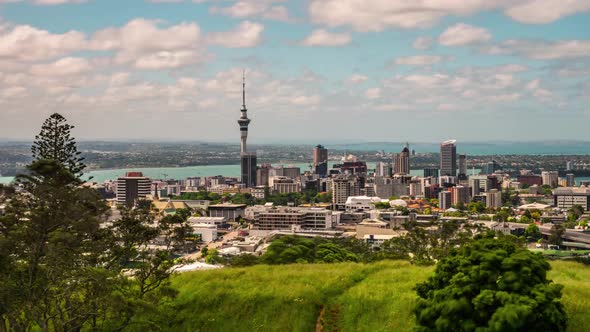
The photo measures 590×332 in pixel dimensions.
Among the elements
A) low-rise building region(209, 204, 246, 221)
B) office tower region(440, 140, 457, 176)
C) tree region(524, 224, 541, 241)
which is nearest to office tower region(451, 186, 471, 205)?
low-rise building region(209, 204, 246, 221)

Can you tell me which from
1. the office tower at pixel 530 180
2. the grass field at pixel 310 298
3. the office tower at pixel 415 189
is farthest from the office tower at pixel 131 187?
the grass field at pixel 310 298

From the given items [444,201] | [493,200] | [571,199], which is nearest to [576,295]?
[444,201]

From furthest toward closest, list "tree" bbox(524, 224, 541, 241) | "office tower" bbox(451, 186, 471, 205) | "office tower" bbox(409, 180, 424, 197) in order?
"office tower" bbox(409, 180, 424, 197) → "office tower" bbox(451, 186, 471, 205) → "tree" bbox(524, 224, 541, 241)

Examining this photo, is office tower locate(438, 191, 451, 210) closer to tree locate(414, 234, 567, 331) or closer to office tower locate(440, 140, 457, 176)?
office tower locate(440, 140, 457, 176)

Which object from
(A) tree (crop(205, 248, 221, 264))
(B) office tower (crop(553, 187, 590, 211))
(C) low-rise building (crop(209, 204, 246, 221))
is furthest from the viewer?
(B) office tower (crop(553, 187, 590, 211))

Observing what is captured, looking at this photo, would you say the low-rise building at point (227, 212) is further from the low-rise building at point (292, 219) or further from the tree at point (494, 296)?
the tree at point (494, 296)

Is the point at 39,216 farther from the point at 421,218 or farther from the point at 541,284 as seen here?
the point at 421,218

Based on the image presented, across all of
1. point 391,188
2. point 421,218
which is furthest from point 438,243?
point 391,188
